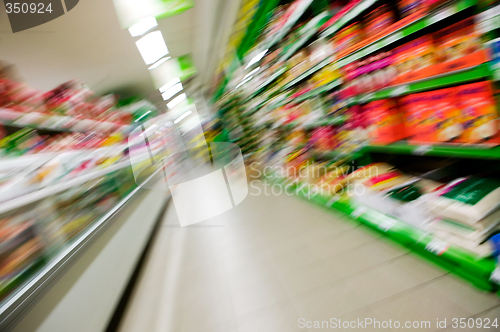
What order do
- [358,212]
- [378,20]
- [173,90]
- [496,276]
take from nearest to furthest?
[496,276], [378,20], [358,212], [173,90]

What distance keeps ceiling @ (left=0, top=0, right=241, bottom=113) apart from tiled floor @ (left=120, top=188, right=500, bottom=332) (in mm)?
2796

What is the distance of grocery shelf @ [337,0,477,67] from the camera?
1.04m

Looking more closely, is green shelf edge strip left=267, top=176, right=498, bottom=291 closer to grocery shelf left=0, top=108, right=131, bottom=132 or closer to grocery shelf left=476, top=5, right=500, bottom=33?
grocery shelf left=476, top=5, right=500, bottom=33

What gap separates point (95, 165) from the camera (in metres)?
2.85

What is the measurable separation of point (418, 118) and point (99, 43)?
4.23 m

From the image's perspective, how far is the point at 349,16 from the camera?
1638 millimetres

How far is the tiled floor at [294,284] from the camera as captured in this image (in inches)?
49.0

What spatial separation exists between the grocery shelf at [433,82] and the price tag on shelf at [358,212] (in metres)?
0.78

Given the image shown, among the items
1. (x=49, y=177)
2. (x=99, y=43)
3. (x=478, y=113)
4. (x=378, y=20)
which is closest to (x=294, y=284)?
(x=478, y=113)

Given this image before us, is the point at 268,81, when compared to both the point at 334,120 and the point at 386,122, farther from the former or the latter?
the point at 386,122

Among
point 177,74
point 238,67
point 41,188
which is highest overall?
point 177,74

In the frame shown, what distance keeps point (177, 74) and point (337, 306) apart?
5561mm

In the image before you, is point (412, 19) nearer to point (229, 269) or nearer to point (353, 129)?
point (353, 129)

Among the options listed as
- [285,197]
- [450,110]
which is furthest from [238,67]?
[450,110]
